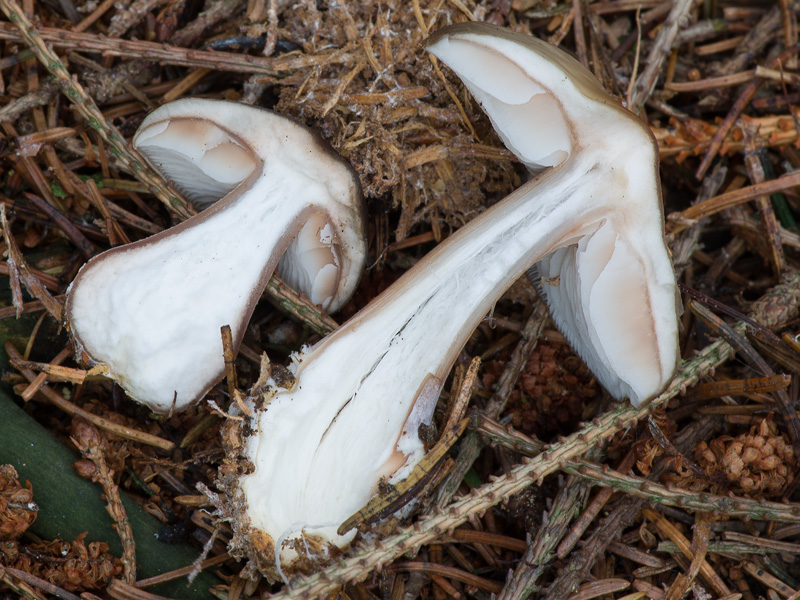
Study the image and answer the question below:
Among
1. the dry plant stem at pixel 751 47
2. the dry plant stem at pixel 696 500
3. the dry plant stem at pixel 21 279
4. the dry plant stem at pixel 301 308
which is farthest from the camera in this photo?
the dry plant stem at pixel 751 47

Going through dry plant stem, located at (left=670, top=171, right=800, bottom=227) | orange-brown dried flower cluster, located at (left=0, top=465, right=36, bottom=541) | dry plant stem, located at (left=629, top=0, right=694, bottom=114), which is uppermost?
dry plant stem, located at (left=629, top=0, right=694, bottom=114)

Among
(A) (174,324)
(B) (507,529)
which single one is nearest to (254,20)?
(A) (174,324)

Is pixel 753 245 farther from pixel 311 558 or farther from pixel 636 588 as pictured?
pixel 311 558

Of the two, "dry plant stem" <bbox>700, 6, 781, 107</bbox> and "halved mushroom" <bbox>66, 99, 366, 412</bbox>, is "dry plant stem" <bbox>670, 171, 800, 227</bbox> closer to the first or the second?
"dry plant stem" <bbox>700, 6, 781, 107</bbox>

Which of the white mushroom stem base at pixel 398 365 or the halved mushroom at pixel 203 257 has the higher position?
the halved mushroom at pixel 203 257

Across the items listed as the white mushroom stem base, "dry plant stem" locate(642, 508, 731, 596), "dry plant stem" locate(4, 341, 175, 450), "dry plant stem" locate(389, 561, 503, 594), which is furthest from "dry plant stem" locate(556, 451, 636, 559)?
"dry plant stem" locate(4, 341, 175, 450)

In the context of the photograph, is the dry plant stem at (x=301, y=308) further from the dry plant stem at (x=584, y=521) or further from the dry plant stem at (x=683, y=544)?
the dry plant stem at (x=683, y=544)

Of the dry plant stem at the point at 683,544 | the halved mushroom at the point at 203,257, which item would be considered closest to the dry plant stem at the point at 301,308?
the halved mushroom at the point at 203,257
